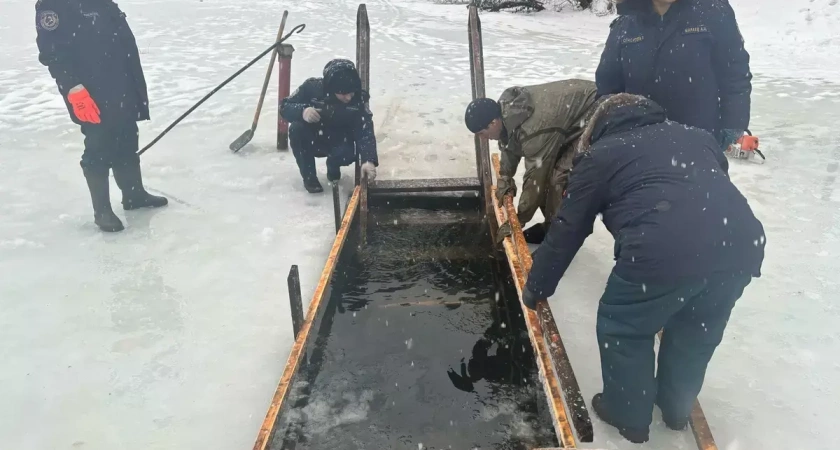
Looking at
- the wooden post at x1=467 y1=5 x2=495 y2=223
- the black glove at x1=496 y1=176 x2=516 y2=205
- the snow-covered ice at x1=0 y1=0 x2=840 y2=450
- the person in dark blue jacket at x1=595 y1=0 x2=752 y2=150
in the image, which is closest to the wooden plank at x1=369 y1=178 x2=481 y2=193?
the wooden post at x1=467 y1=5 x2=495 y2=223

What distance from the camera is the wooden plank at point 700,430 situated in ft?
6.69

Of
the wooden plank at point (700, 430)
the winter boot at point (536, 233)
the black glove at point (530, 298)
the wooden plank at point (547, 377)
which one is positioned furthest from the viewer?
the winter boot at point (536, 233)

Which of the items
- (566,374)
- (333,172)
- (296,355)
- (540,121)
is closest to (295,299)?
(296,355)

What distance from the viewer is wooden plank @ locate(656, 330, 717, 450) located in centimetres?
204

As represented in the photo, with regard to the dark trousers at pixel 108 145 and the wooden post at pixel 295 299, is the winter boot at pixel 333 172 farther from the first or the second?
the wooden post at pixel 295 299

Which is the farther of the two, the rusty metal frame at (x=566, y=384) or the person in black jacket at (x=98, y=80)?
the person in black jacket at (x=98, y=80)

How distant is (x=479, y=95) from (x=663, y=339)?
9.14 feet

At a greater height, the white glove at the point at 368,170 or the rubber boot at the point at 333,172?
the white glove at the point at 368,170

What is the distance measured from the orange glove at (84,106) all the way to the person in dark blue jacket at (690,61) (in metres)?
3.12

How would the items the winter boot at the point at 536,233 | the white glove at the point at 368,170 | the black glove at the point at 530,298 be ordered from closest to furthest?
1. the black glove at the point at 530,298
2. the winter boot at the point at 536,233
3. the white glove at the point at 368,170

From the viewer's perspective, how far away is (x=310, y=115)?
163 inches

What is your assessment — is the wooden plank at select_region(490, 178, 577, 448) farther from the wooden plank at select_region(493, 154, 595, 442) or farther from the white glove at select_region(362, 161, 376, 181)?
the white glove at select_region(362, 161, 376, 181)

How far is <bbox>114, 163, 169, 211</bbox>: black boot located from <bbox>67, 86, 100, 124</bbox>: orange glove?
54 cm

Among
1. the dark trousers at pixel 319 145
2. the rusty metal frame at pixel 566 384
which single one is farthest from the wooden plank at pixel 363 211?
the rusty metal frame at pixel 566 384
